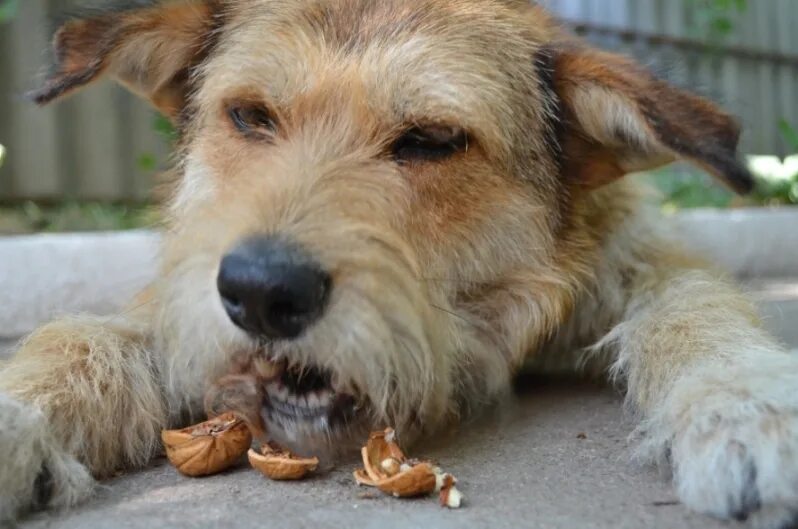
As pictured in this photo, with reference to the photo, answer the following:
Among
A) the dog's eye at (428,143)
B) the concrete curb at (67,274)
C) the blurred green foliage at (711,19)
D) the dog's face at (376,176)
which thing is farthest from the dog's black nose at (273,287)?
the blurred green foliage at (711,19)

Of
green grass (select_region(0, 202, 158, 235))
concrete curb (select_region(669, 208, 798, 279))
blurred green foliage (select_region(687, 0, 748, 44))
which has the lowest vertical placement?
concrete curb (select_region(669, 208, 798, 279))

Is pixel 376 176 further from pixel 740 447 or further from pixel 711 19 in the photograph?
pixel 711 19

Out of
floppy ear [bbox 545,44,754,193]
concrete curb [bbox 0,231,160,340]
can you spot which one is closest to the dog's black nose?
floppy ear [bbox 545,44,754,193]

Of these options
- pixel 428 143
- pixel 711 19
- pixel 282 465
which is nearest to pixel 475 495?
pixel 282 465

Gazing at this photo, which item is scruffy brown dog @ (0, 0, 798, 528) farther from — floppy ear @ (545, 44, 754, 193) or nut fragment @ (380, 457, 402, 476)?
nut fragment @ (380, 457, 402, 476)

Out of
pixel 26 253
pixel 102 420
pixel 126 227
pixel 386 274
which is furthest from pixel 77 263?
pixel 386 274

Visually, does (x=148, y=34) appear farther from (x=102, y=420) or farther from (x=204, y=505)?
(x=204, y=505)

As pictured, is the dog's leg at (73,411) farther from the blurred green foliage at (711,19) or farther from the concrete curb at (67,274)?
the blurred green foliage at (711,19)
